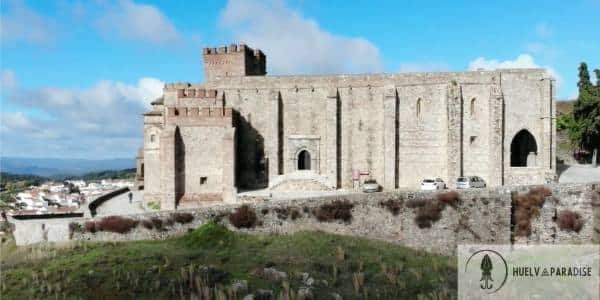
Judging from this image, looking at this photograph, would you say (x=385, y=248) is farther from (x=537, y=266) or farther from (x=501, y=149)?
(x=501, y=149)

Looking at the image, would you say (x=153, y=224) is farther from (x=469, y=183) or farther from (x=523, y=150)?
(x=523, y=150)

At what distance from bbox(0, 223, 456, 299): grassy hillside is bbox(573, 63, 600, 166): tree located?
19353 mm

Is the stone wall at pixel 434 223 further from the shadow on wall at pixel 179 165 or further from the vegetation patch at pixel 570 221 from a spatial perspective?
the shadow on wall at pixel 179 165

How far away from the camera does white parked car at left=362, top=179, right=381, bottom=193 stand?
3062 centimetres

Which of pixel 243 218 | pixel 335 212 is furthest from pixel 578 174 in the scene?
pixel 243 218

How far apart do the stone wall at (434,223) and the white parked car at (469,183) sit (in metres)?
4.77

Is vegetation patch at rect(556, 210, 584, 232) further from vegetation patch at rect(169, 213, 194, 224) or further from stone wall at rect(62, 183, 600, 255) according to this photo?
vegetation patch at rect(169, 213, 194, 224)

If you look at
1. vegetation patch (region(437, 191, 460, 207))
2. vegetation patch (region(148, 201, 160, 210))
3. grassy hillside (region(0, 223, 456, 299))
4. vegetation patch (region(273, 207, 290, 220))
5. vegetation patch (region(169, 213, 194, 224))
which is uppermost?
vegetation patch (region(437, 191, 460, 207))

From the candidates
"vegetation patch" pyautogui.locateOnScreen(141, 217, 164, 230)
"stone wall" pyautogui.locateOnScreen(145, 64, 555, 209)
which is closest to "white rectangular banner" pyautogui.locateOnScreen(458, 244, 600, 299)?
"vegetation patch" pyautogui.locateOnScreen(141, 217, 164, 230)

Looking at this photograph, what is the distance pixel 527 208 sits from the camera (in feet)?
76.2

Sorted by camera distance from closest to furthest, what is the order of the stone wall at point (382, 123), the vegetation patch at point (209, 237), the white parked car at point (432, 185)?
the vegetation patch at point (209, 237) < the white parked car at point (432, 185) < the stone wall at point (382, 123)

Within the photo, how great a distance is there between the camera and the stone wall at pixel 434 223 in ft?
74.6

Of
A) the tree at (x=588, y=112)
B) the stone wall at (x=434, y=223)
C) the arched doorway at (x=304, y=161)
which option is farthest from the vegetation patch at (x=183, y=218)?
the tree at (x=588, y=112)

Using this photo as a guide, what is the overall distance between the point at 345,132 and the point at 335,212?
1103cm
